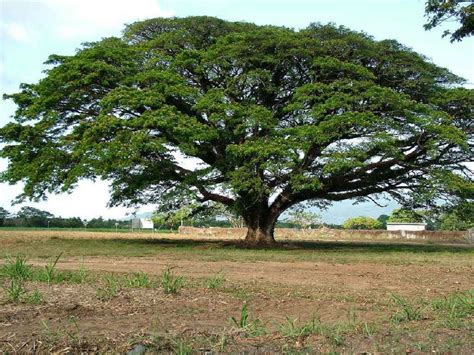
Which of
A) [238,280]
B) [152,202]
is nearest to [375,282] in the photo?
[238,280]

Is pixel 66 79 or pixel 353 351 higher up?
pixel 66 79

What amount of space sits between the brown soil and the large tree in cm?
1133

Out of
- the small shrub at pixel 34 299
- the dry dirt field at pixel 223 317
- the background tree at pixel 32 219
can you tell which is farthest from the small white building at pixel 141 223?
the small shrub at pixel 34 299

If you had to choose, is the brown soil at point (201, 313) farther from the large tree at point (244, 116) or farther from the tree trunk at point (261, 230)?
the tree trunk at point (261, 230)

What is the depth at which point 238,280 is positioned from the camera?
1084 centimetres

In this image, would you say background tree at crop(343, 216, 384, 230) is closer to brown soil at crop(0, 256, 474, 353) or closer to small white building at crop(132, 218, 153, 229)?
small white building at crop(132, 218, 153, 229)

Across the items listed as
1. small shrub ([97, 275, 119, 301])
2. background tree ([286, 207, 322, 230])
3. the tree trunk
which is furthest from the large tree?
background tree ([286, 207, 322, 230])

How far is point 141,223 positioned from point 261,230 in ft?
164

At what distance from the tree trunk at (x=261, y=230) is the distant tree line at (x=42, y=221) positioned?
40253mm

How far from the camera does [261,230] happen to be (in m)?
27.2

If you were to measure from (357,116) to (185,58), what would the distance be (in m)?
7.68

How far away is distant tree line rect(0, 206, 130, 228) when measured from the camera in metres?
62.2

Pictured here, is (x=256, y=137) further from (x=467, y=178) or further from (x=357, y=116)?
(x=467, y=178)

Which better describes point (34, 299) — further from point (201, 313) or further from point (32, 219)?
point (32, 219)
